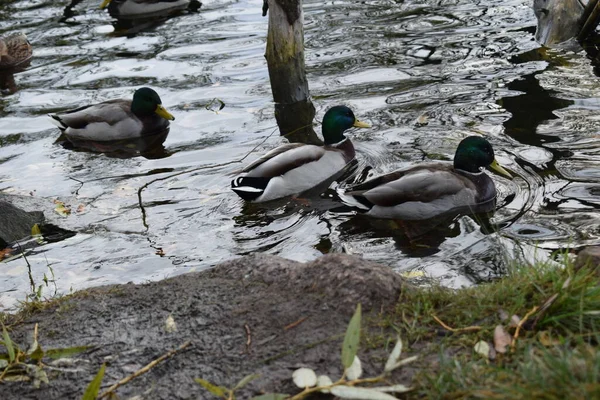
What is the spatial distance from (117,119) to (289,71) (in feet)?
7.32

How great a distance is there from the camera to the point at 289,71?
32.7ft

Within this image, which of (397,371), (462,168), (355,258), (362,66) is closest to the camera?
(397,371)

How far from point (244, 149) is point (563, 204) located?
3.56m

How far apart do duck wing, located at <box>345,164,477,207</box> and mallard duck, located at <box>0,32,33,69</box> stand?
313 inches

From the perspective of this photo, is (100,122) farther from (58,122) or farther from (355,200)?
(355,200)

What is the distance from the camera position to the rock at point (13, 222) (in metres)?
7.08

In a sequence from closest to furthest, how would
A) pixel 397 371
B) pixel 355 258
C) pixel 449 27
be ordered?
1. pixel 397 371
2. pixel 355 258
3. pixel 449 27

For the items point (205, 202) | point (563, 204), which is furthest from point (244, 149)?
point (563, 204)

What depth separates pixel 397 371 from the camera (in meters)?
3.13

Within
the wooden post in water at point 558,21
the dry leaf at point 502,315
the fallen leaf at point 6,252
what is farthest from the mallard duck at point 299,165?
the dry leaf at point 502,315

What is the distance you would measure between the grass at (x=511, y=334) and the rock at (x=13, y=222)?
4.45 m

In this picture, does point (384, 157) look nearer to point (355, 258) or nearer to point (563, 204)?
point (563, 204)

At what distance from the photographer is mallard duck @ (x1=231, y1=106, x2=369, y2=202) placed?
7.73 m

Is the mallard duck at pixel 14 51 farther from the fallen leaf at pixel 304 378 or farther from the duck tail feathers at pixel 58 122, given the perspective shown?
the fallen leaf at pixel 304 378
